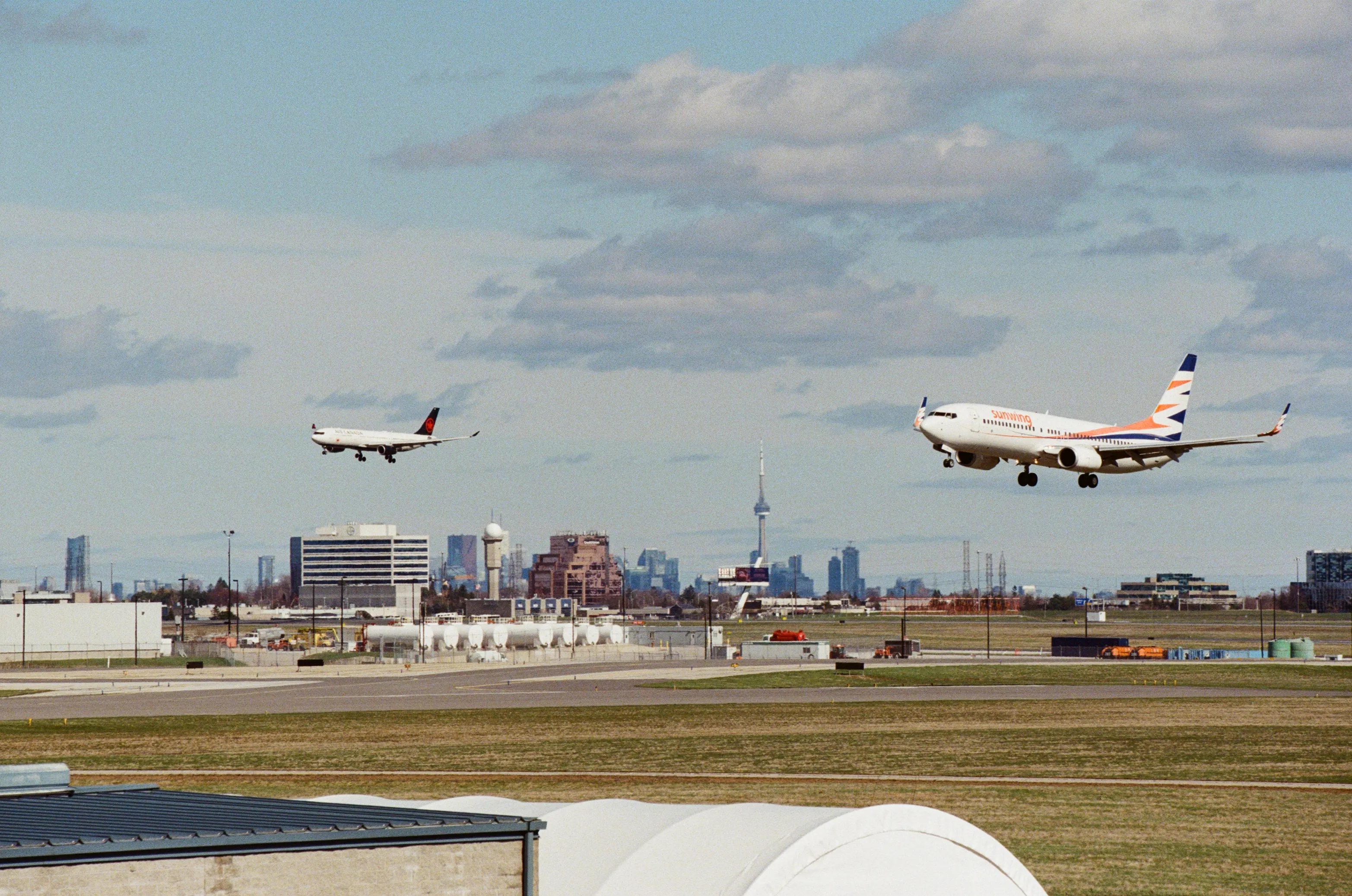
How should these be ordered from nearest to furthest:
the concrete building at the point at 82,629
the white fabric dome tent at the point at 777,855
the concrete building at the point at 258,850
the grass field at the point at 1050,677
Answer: the concrete building at the point at 258,850 → the white fabric dome tent at the point at 777,855 → the grass field at the point at 1050,677 → the concrete building at the point at 82,629

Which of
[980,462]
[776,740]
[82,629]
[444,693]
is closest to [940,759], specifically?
[776,740]

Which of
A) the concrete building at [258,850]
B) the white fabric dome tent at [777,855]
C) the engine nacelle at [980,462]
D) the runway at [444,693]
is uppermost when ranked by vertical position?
the engine nacelle at [980,462]

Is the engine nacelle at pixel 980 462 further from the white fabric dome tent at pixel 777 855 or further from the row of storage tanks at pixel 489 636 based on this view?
the row of storage tanks at pixel 489 636

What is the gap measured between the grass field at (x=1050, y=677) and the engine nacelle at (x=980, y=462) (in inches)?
629

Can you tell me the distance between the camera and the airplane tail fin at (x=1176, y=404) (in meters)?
Result: 94.4

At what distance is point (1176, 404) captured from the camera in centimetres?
9938

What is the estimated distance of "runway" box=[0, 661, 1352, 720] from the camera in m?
82.2

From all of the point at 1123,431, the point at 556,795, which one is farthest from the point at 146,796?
the point at 1123,431

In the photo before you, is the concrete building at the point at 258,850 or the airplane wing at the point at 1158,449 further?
the airplane wing at the point at 1158,449

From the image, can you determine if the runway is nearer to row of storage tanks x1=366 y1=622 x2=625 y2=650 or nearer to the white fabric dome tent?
row of storage tanks x1=366 y1=622 x2=625 y2=650

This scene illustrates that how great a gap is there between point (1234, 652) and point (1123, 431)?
208ft

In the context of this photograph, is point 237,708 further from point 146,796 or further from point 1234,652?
point 1234,652

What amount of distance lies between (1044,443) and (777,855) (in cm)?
7196

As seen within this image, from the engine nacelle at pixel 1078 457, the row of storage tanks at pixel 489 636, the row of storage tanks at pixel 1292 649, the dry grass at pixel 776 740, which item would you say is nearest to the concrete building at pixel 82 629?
the row of storage tanks at pixel 489 636
